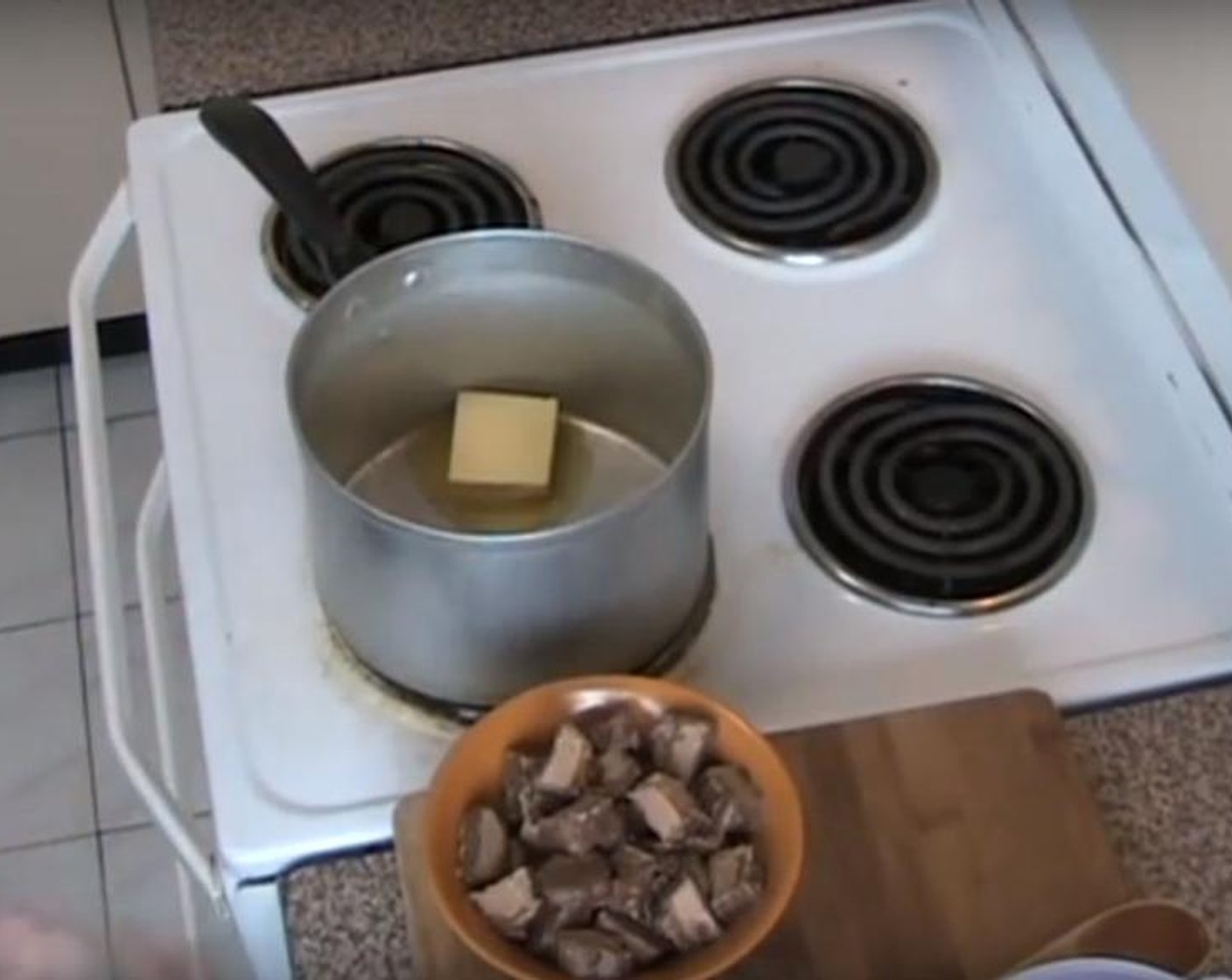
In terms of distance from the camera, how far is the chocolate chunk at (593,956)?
2.04ft

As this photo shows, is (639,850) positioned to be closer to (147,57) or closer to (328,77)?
(328,77)

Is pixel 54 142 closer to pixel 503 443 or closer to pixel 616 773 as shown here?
pixel 503 443

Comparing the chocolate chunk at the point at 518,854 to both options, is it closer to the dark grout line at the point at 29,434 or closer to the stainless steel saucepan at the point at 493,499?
the stainless steel saucepan at the point at 493,499

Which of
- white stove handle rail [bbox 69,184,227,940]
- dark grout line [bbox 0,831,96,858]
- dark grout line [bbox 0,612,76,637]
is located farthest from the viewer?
dark grout line [bbox 0,612,76,637]

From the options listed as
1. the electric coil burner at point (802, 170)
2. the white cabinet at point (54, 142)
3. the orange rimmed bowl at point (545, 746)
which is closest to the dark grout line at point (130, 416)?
the white cabinet at point (54, 142)

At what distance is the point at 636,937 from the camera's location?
2.05 ft

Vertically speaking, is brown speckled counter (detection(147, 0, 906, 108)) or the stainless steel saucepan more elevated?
brown speckled counter (detection(147, 0, 906, 108))

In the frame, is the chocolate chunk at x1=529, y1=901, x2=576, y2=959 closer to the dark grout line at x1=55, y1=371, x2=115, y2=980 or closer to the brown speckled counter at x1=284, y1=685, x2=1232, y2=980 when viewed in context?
the brown speckled counter at x1=284, y1=685, x2=1232, y2=980

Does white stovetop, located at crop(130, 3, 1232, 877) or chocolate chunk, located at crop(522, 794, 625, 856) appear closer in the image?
chocolate chunk, located at crop(522, 794, 625, 856)

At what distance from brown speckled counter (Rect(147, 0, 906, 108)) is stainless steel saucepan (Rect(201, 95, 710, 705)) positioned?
0.60ft

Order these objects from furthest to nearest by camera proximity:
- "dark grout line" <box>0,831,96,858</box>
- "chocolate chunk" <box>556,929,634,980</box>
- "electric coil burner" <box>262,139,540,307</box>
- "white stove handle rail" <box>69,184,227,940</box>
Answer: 1. "dark grout line" <box>0,831,96,858</box>
2. "electric coil burner" <box>262,139,540,307</box>
3. "white stove handle rail" <box>69,184,227,940</box>
4. "chocolate chunk" <box>556,929,634,980</box>

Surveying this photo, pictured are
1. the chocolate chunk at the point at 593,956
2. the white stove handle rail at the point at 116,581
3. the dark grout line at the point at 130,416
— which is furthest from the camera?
the dark grout line at the point at 130,416

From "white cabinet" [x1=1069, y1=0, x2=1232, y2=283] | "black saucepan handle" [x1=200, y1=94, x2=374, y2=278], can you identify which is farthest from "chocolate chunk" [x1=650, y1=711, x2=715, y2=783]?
"white cabinet" [x1=1069, y1=0, x2=1232, y2=283]

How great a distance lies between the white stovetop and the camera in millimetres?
771
